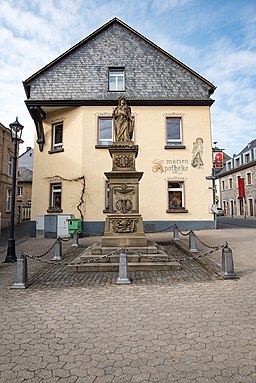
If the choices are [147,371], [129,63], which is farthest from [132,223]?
[129,63]

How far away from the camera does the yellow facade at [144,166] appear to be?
54.0ft

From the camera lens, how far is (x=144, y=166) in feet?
54.9

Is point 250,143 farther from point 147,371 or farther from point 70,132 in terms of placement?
point 147,371

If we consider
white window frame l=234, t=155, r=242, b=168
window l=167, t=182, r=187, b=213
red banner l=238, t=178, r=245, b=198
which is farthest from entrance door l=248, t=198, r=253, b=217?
window l=167, t=182, r=187, b=213

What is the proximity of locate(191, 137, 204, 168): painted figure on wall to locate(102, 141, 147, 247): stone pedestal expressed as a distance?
836 cm

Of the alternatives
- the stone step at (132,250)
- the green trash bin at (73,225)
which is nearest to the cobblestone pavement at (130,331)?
the stone step at (132,250)

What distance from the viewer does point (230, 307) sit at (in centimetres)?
452

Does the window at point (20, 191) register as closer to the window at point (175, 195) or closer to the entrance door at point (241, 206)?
the window at point (175, 195)

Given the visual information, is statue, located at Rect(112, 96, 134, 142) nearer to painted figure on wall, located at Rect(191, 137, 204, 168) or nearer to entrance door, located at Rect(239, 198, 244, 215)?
painted figure on wall, located at Rect(191, 137, 204, 168)

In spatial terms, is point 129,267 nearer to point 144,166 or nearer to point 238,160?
point 144,166

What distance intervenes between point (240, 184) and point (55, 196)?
3071 centimetres

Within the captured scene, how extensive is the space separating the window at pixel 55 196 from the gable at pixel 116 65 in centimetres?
560

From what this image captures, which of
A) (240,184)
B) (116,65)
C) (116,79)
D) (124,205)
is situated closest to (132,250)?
(124,205)

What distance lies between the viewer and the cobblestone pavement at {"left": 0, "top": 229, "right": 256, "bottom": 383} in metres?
2.75
